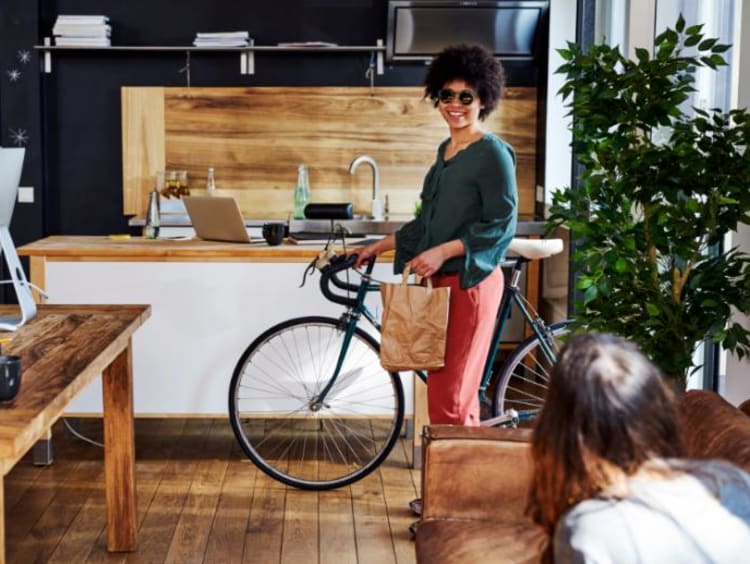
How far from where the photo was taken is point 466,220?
3529 millimetres

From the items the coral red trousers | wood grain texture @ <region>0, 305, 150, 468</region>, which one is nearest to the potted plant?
the coral red trousers

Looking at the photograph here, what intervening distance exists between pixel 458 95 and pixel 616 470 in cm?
218

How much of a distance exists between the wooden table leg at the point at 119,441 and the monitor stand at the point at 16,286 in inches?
11.6

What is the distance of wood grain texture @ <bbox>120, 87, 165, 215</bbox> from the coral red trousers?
348 centimetres

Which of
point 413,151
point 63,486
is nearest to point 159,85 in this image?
point 413,151

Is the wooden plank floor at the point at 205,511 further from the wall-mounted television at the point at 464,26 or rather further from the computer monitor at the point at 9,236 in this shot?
the wall-mounted television at the point at 464,26

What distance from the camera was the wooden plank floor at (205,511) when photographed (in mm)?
3596

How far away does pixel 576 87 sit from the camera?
3131mm

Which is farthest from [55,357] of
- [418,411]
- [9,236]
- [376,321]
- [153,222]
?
[153,222]

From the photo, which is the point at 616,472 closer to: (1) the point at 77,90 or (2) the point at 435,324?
(2) the point at 435,324

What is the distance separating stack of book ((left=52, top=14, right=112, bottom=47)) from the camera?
659 centimetres

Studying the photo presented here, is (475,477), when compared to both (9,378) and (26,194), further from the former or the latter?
(26,194)

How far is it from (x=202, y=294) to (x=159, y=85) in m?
2.65

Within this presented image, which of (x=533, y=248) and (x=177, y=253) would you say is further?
(x=177, y=253)
